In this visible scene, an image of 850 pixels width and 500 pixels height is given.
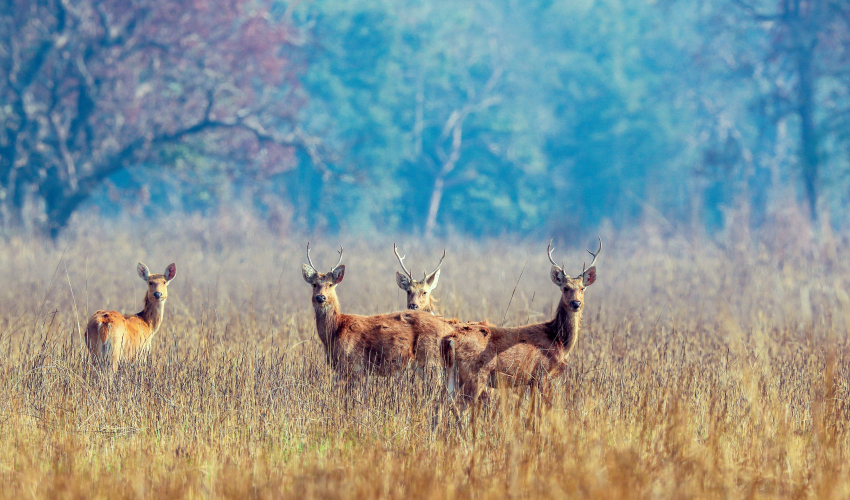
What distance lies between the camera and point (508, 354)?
6262 mm

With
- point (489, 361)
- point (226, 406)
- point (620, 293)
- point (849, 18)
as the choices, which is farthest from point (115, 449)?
point (849, 18)

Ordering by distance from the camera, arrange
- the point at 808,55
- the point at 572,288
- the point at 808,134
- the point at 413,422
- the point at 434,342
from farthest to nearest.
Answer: the point at 808,134 < the point at 808,55 < the point at 434,342 < the point at 572,288 < the point at 413,422

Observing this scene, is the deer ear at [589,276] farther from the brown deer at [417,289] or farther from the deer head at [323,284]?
the deer head at [323,284]

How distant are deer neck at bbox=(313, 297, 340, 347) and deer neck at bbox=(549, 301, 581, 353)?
5.42ft

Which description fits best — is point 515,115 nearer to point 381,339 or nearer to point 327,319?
point 327,319

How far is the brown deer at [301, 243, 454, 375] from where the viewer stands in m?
6.83

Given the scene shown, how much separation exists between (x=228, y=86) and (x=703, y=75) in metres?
20.9

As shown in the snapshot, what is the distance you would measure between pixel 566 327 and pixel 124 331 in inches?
132

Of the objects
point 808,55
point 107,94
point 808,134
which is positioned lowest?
point 808,134

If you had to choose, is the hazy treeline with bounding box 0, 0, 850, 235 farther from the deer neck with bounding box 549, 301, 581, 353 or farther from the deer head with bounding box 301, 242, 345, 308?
the deer neck with bounding box 549, 301, 581, 353

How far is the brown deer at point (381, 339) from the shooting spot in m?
6.83

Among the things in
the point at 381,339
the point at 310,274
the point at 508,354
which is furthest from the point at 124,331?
the point at 508,354

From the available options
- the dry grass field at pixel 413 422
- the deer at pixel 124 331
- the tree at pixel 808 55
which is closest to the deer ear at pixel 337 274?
the dry grass field at pixel 413 422

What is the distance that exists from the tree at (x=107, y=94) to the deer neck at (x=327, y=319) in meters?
13.7
